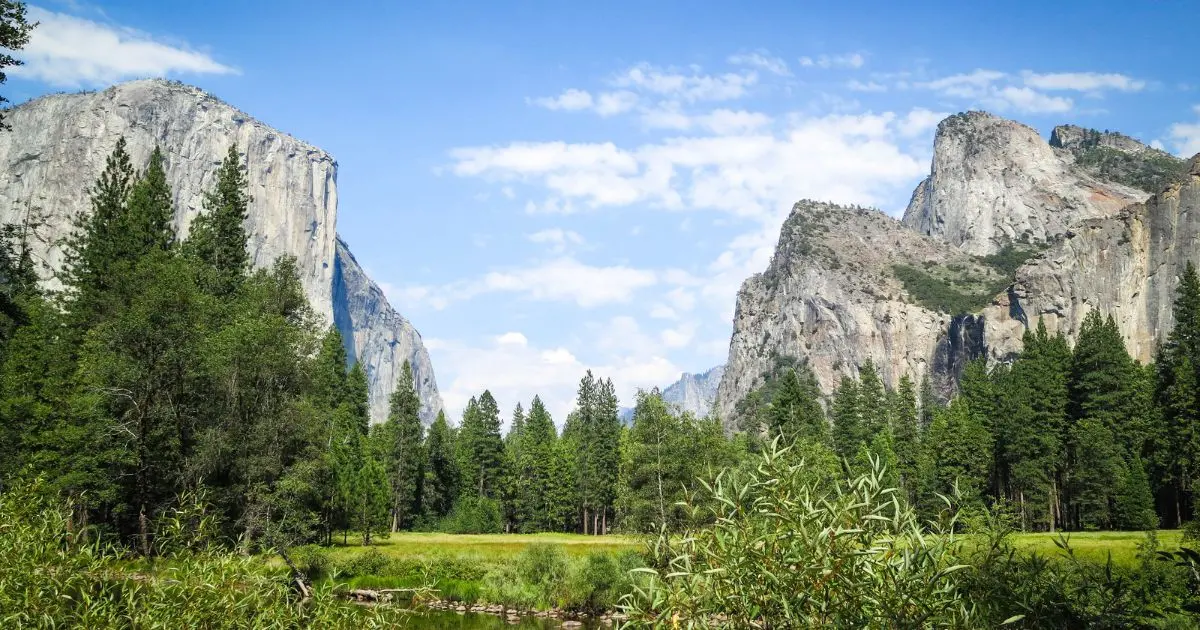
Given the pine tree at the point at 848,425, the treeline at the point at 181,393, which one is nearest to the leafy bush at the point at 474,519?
the treeline at the point at 181,393

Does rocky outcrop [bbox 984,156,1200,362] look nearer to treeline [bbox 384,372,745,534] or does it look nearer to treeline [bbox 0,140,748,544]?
treeline [bbox 384,372,745,534]

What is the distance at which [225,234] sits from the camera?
51469 millimetres

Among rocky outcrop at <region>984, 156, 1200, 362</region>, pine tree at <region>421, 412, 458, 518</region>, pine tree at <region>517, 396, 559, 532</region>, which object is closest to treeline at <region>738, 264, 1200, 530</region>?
pine tree at <region>517, 396, 559, 532</region>

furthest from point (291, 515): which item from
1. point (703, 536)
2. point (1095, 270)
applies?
point (1095, 270)

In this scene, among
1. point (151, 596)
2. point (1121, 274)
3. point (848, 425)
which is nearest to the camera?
point (151, 596)

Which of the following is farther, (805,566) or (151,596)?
(151,596)

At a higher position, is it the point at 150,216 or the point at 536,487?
the point at 150,216

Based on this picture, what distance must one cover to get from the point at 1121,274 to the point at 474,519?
158872mm

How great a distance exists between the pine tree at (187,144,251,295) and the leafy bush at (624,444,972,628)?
1942 inches

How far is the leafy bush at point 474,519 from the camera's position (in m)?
78.3

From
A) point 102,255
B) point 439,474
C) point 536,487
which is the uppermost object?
point 102,255

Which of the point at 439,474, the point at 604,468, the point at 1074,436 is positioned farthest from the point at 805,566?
the point at 439,474

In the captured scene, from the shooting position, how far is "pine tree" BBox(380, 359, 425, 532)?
277ft

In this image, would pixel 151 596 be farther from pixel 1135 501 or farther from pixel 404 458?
pixel 404 458
